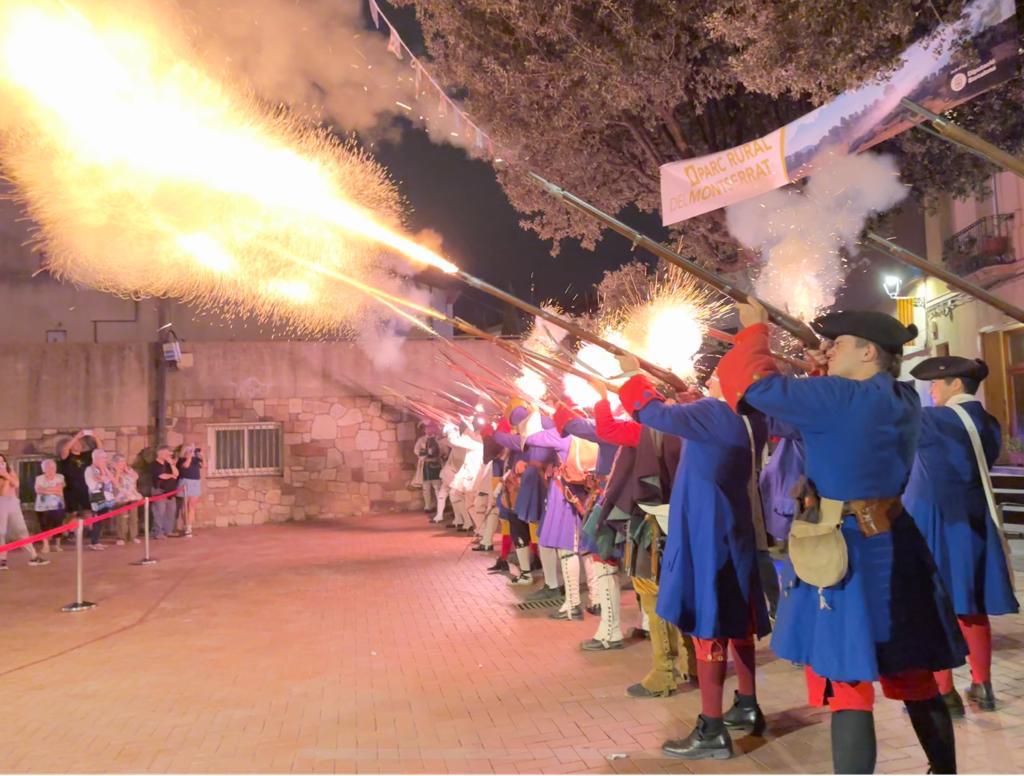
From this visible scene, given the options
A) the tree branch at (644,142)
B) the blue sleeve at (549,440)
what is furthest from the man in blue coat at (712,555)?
the tree branch at (644,142)

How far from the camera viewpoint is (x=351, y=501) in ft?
60.2

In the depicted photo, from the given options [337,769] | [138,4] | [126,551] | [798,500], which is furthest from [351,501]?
[798,500]

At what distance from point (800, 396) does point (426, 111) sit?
8.51 m

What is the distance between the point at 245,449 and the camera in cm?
1792

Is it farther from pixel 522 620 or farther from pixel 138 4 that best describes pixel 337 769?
pixel 138 4

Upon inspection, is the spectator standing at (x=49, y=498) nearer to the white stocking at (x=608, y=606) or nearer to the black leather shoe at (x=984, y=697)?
the white stocking at (x=608, y=606)

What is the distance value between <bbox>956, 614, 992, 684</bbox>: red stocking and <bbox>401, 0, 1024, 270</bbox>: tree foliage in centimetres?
472

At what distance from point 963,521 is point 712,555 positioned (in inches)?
58.9

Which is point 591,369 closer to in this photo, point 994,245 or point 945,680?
point 945,680

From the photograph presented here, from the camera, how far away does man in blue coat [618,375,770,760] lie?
424 centimetres

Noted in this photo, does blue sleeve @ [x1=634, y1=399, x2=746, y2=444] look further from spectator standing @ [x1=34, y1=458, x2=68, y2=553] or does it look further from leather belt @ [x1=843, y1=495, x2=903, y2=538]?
spectator standing @ [x1=34, y1=458, x2=68, y2=553]

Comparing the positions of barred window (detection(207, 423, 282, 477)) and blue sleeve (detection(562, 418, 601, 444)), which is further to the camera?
barred window (detection(207, 423, 282, 477))

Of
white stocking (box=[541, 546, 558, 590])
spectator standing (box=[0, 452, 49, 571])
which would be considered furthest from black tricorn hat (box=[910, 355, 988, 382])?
spectator standing (box=[0, 452, 49, 571])

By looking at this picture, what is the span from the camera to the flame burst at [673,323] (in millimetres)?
8586
